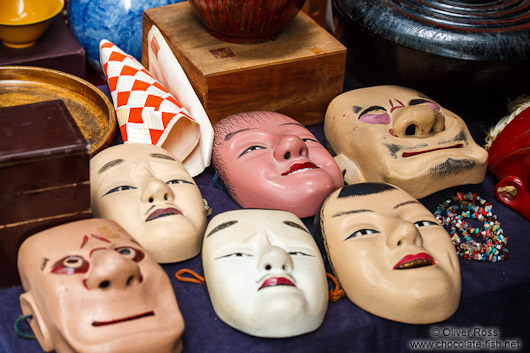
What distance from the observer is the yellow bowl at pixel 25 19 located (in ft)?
6.20

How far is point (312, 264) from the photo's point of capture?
1.25 metres

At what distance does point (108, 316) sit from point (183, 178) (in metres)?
0.42

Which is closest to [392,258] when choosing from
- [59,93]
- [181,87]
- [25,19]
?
[181,87]

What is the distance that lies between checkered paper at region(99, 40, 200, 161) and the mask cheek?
422mm

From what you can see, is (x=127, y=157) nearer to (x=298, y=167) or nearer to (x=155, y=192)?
(x=155, y=192)

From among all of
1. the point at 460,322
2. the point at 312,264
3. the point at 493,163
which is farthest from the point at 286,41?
the point at 460,322

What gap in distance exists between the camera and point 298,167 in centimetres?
Result: 147

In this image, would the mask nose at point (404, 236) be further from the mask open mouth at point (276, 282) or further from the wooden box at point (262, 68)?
the wooden box at point (262, 68)

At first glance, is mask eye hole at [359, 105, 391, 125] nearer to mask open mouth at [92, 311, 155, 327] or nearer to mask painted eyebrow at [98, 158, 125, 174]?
mask painted eyebrow at [98, 158, 125, 174]

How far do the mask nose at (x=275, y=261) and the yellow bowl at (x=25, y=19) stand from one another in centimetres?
113

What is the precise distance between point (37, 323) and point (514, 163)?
117 centimetres

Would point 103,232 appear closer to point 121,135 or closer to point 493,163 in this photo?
point 121,135

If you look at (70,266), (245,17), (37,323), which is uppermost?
(245,17)

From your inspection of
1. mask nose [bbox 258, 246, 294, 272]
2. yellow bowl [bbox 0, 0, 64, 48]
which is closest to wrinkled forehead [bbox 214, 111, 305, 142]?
mask nose [bbox 258, 246, 294, 272]
